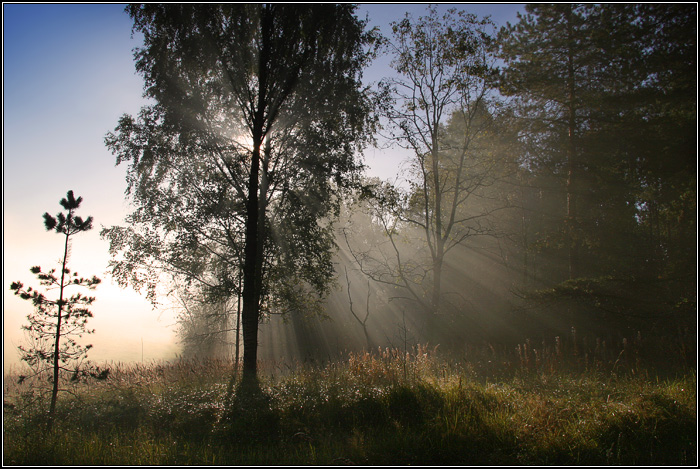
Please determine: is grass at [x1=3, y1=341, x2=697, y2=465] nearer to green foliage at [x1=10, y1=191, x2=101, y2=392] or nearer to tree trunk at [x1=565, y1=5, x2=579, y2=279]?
green foliage at [x1=10, y1=191, x2=101, y2=392]

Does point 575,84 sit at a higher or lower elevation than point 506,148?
higher

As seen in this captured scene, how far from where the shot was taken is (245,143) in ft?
29.5

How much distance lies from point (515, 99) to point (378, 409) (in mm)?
13863

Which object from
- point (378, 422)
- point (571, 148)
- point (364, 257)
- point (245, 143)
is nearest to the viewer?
point (378, 422)

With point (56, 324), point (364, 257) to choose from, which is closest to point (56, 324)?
point (56, 324)

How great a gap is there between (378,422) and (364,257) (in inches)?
273

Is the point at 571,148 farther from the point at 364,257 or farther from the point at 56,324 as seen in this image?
the point at 56,324

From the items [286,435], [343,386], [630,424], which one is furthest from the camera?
[343,386]

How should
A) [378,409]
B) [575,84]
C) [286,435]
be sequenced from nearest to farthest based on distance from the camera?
[286,435] < [378,409] < [575,84]

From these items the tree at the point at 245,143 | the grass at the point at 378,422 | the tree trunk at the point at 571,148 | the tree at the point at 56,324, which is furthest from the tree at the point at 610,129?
the tree at the point at 56,324

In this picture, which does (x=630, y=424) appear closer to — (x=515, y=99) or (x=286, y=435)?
(x=286, y=435)

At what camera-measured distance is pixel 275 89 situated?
8.45 meters

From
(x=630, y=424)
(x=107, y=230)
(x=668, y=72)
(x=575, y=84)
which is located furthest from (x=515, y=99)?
(x=107, y=230)

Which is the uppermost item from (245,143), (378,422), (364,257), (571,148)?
(571,148)
